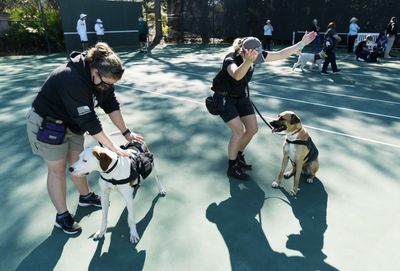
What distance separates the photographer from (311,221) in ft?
11.6

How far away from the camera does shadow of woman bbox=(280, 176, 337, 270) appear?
3032 mm

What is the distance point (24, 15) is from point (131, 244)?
21136 millimetres

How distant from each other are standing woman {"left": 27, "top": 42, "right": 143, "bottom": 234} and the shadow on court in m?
1.34

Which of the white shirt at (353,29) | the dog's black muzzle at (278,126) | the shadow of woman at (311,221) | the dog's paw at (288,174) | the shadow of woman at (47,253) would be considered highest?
the white shirt at (353,29)

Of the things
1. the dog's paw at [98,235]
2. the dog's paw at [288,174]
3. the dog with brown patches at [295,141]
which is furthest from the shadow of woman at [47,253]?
the dog's paw at [288,174]

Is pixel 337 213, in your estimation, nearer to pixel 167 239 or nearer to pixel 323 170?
pixel 323 170

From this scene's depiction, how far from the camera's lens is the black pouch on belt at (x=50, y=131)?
3006mm

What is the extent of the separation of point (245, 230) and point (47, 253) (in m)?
1.91

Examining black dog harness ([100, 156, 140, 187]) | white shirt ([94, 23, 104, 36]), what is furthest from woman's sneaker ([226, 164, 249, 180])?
white shirt ([94, 23, 104, 36])

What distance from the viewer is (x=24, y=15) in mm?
19953

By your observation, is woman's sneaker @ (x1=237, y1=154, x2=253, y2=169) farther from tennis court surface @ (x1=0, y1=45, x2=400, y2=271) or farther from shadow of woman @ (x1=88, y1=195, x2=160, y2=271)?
shadow of woman @ (x1=88, y1=195, x2=160, y2=271)

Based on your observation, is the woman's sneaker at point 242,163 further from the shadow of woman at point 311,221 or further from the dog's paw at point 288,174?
the shadow of woman at point 311,221

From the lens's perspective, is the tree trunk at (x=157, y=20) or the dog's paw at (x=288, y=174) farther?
the tree trunk at (x=157, y=20)

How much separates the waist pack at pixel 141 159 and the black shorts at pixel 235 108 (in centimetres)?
113
